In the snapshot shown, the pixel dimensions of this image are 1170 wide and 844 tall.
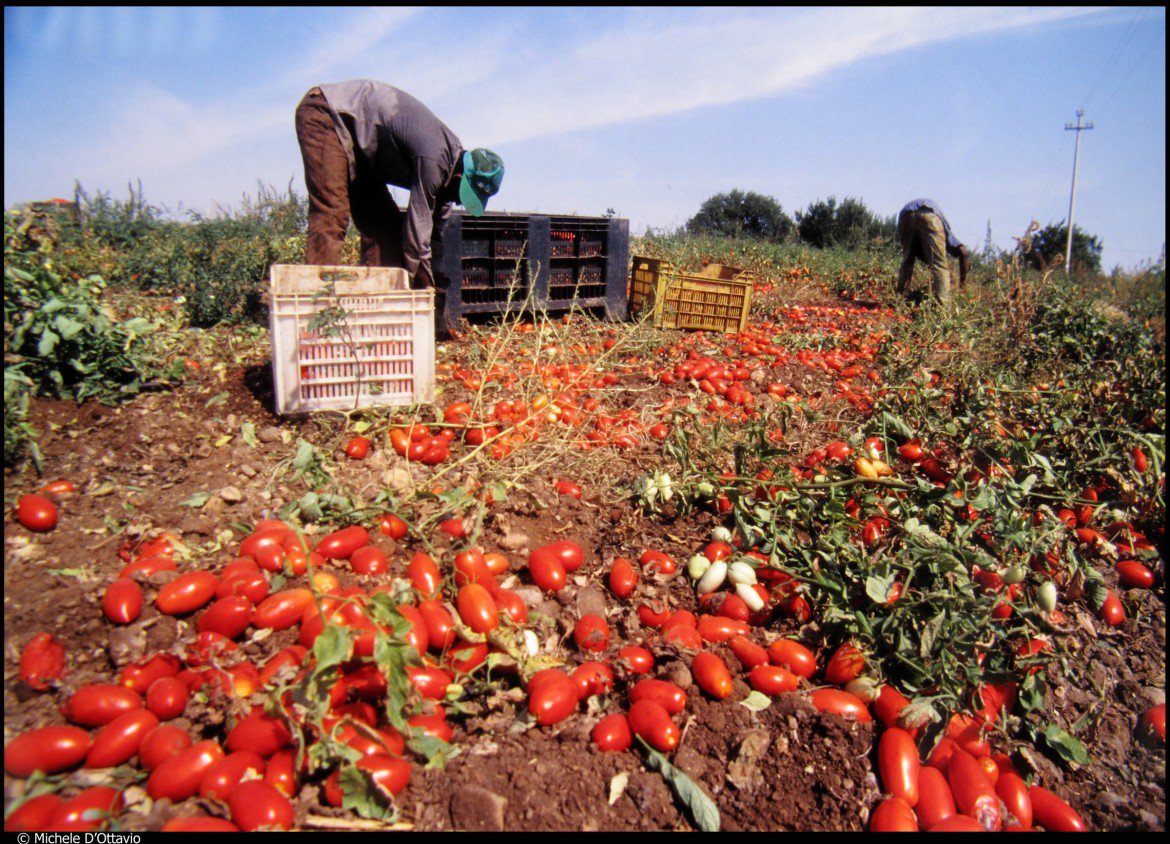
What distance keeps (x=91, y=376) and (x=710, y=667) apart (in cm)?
301

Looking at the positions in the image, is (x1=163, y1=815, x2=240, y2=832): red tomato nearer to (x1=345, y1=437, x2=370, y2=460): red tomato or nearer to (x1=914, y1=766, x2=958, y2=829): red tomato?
(x1=914, y1=766, x2=958, y2=829): red tomato

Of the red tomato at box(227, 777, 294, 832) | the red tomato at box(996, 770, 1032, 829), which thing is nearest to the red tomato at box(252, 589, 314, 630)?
the red tomato at box(227, 777, 294, 832)

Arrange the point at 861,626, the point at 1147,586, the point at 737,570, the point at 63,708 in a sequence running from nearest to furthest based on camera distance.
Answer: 1. the point at 63,708
2. the point at 861,626
3. the point at 737,570
4. the point at 1147,586

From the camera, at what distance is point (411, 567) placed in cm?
227

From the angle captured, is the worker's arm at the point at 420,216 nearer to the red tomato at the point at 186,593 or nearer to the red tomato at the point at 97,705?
the red tomato at the point at 186,593

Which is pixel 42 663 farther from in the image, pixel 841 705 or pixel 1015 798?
pixel 1015 798

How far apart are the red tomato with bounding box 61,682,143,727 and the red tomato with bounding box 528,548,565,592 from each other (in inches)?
48.1

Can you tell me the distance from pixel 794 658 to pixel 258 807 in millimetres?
1574

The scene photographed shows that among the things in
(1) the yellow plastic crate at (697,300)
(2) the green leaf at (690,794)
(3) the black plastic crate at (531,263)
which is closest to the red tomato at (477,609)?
(2) the green leaf at (690,794)

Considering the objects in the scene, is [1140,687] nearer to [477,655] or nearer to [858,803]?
[858,803]

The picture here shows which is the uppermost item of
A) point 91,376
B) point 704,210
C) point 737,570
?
point 704,210

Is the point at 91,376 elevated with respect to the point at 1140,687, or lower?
elevated

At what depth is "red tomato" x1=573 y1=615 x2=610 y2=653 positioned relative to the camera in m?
2.21

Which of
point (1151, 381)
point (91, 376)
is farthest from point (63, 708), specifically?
point (1151, 381)
